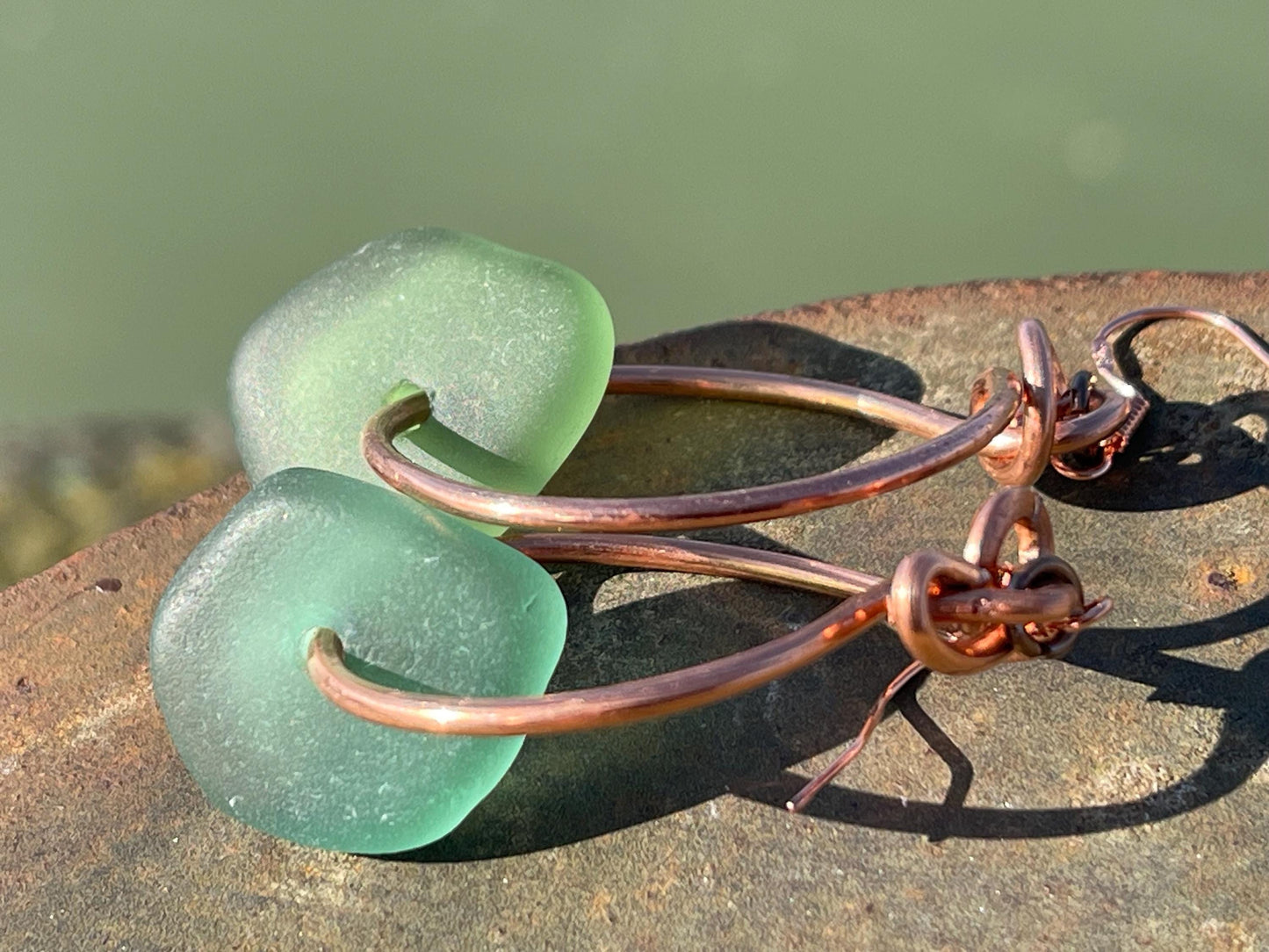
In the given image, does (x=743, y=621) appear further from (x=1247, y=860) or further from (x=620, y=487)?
(x=1247, y=860)

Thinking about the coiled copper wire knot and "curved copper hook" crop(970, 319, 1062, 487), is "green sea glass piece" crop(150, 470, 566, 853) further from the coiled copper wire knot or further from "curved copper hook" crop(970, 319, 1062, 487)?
"curved copper hook" crop(970, 319, 1062, 487)

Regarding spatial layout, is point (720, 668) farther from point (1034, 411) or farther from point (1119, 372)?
point (1119, 372)

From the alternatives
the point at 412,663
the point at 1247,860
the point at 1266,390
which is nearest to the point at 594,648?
the point at 412,663

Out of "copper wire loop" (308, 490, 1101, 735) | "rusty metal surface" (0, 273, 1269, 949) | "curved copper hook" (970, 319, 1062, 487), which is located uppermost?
"curved copper hook" (970, 319, 1062, 487)

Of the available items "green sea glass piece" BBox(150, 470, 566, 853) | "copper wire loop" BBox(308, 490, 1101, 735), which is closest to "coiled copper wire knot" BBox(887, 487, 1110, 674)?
"copper wire loop" BBox(308, 490, 1101, 735)

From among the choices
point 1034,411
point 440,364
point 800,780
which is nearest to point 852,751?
point 800,780

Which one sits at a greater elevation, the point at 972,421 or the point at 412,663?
the point at 972,421
